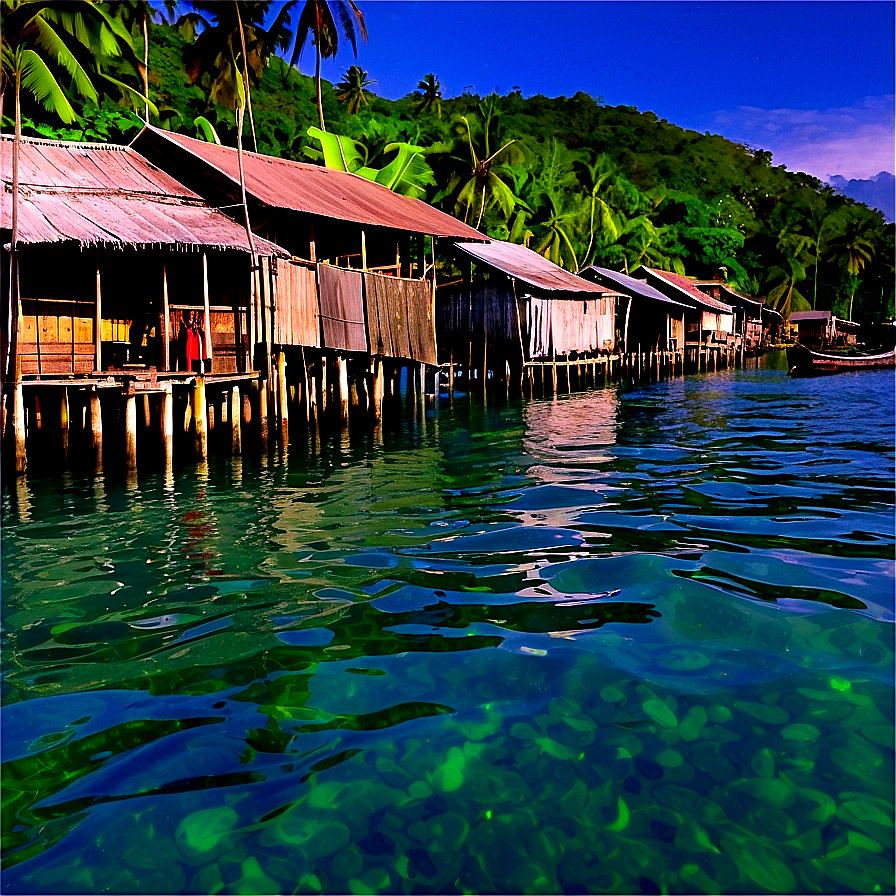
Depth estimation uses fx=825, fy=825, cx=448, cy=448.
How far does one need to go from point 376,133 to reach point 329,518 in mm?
26176

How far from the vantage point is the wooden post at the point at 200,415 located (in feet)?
40.5

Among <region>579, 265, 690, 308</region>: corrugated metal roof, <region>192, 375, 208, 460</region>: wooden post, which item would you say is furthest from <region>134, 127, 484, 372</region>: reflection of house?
<region>579, 265, 690, 308</region>: corrugated metal roof

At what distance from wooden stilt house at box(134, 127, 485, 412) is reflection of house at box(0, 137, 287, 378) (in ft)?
2.02

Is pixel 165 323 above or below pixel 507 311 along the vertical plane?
below

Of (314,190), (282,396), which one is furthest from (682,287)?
(282,396)

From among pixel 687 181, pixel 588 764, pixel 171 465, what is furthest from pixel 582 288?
pixel 687 181

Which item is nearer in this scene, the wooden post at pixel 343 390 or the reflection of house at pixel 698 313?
the wooden post at pixel 343 390

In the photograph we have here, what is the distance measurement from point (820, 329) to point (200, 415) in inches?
2183

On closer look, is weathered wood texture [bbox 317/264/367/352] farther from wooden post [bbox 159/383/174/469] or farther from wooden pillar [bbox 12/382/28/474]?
wooden pillar [bbox 12/382/28/474]

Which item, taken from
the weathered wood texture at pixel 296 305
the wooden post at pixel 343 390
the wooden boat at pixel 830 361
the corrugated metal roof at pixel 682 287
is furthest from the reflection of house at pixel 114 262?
the corrugated metal roof at pixel 682 287

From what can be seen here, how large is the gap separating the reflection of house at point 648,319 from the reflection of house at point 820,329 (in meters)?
21.1

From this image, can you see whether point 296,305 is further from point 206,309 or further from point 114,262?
point 114,262

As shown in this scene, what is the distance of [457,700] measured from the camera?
441cm

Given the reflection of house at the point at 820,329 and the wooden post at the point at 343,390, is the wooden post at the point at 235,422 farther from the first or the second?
the reflection of house at the point at 820,329
